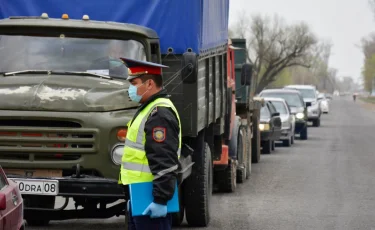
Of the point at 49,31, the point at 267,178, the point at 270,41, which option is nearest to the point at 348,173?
the point at 267,178

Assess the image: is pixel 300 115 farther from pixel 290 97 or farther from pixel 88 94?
pixel 88 94

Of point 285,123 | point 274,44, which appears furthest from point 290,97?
point 274,44

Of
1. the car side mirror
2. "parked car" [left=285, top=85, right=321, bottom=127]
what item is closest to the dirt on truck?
the car side mirror

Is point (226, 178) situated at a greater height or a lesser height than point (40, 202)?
lesser

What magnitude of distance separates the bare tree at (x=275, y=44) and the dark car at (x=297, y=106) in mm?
64012

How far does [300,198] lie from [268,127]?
11.6 meters

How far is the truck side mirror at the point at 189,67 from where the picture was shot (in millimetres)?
10672

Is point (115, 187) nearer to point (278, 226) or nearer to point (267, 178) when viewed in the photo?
point (278, 226)

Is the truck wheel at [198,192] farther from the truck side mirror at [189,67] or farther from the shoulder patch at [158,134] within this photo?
the shoulder patch at [158,134]

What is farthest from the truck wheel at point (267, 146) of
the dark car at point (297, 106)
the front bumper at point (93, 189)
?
the front bumper at point (93, 189)

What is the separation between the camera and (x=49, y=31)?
10984 millimetres

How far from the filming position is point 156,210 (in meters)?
6.69

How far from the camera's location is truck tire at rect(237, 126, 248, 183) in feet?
59.5

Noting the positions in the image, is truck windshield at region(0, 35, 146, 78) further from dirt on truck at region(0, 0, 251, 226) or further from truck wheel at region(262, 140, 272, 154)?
truck wheel at region(262, 140, 272, 154)
